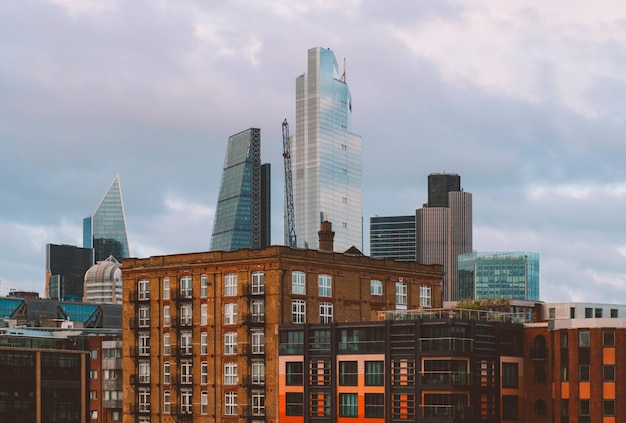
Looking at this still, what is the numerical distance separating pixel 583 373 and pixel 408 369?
18.4m

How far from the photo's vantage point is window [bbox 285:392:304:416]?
144 m

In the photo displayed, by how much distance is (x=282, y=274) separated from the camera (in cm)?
14938

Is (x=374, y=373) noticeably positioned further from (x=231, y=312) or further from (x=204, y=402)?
(x=204, y=402)

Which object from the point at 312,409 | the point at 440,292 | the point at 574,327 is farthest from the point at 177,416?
the point at 574,327

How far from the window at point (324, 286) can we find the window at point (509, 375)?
27.0m

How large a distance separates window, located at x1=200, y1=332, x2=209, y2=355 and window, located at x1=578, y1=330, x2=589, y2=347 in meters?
47.8

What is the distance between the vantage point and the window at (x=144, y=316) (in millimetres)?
163250

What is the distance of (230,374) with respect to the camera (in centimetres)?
15275

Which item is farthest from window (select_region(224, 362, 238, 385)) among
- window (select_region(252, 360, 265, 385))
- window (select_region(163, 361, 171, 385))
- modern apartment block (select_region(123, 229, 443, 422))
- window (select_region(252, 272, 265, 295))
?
window (select_region(163, 361, 171, 385))

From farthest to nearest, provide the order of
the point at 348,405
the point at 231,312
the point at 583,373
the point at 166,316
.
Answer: the point at 166,316
the point at 231,312
the point at 348,405
the point at 583,373

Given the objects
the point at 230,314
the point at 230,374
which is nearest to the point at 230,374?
the point at 230,374

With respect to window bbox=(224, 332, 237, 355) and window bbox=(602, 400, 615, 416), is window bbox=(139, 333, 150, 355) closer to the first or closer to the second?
window bbox=(224, 332, 237, 355)

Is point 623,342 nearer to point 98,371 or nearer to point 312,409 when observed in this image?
point 312,409

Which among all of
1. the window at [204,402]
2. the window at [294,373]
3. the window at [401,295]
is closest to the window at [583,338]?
the window at [294,373]
